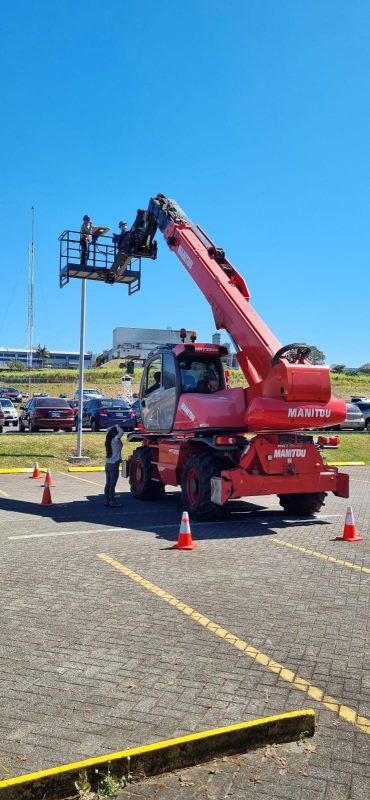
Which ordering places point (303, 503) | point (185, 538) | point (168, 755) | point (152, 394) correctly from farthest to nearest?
point (152, 394), point (303, 503), point (185, 538), point (168, 755)

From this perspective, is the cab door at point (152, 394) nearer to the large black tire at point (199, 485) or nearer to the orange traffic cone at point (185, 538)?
the large black tire at point (199, 485)

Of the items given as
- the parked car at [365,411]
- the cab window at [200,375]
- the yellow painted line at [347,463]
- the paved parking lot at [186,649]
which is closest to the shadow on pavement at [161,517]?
the paved parking lot at [186,649]

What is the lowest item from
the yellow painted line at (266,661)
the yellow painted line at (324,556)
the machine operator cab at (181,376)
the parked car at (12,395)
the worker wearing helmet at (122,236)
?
the yellow painted line at (266,661)

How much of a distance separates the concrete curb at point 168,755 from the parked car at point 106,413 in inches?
843

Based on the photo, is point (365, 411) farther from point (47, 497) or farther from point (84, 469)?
point (47, 497)

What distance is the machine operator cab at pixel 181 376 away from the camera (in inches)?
475

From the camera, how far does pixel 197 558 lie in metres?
8.21

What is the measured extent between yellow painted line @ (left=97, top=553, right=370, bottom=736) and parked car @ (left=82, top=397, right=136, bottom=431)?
18.6 m

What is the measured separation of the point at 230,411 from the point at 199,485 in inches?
52.1

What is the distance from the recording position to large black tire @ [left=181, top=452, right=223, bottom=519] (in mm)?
10773

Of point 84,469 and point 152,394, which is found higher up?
point 152,394

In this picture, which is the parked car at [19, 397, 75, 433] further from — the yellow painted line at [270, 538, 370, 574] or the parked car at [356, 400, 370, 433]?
the yellow painted line at [270, 538, 370, 574]

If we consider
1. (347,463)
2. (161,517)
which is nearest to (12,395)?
(347,463)

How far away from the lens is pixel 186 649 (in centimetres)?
514
